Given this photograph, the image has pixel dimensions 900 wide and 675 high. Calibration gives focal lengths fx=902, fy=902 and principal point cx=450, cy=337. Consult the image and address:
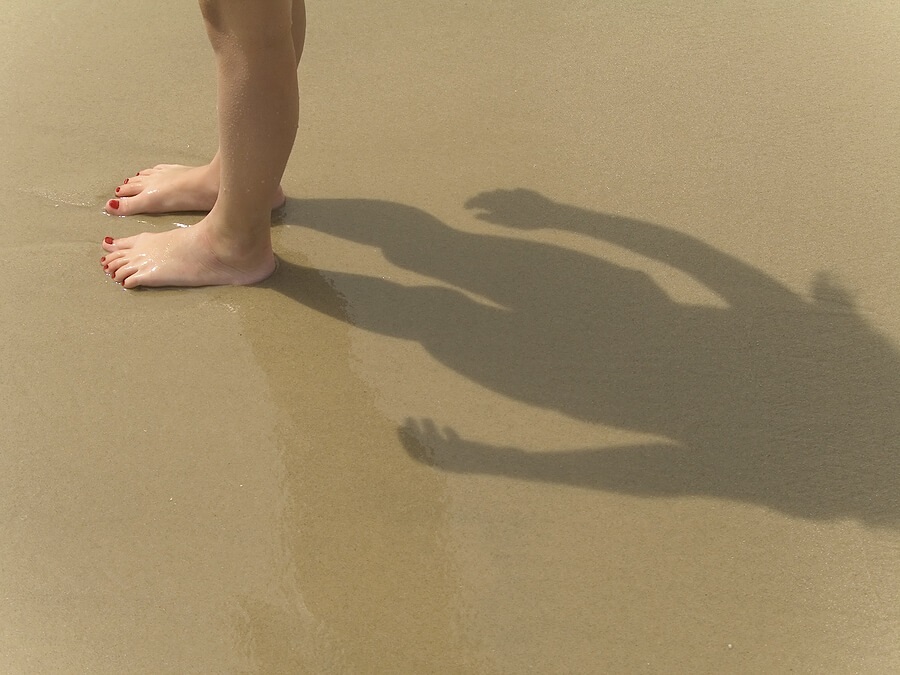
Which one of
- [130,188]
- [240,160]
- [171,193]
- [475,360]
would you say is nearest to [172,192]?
[171,193]

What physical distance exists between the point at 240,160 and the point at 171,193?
1.66 ft

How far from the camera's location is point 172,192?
8.25ft

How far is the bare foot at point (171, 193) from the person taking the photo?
2.50m

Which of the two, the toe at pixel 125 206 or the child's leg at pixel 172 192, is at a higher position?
the child's leg at pixel 172 192

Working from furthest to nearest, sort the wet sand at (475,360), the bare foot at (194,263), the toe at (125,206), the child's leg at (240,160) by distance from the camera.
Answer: the toe at (125,206) → the bare foot at (194,263) → the child's leg at (240,160) → the wet sand at (475,360)

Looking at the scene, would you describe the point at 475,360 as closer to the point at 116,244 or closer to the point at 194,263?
the point at 194,263

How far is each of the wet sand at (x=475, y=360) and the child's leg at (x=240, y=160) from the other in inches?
Result: 2.9

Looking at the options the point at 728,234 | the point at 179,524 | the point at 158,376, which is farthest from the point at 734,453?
the point at 158,376

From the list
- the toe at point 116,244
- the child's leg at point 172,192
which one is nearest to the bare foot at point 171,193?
the child's leg at point 172,192

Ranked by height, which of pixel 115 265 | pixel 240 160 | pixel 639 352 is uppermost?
pixel 240 160

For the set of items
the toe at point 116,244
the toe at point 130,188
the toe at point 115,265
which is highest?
the toe at point 130,188

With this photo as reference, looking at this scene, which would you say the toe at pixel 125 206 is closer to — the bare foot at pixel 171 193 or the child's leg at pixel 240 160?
the bare foot at pixel 171 193

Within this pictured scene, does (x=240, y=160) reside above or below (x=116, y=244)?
above

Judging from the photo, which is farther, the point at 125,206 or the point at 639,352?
the point at 125,206
